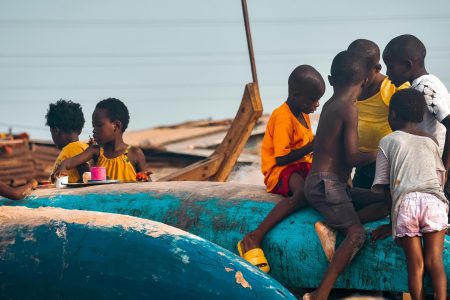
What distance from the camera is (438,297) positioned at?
17.3ft

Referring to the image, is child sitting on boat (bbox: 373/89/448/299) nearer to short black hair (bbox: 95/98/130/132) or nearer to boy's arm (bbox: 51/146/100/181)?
short black hair (bbox: 95/98/130/132)

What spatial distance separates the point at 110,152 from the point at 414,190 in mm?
3226

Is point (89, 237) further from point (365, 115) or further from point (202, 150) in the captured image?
point (202, 150)

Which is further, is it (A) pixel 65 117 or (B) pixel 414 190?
(A) pixel 65 117

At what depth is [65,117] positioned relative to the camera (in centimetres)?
838

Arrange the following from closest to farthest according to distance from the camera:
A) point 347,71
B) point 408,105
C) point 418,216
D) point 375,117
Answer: point 418,216 → point 408,105 → point 347,71 → point 375,117

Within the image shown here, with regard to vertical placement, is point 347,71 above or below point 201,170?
above

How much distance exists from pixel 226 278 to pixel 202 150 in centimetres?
1391

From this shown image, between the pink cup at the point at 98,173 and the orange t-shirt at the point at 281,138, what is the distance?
1.65 metres

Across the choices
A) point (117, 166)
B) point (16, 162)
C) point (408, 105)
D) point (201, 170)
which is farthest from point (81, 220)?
point (16, 162)

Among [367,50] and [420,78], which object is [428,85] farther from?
[367,50]

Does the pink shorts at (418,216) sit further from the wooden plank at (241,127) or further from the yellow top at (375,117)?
the wooden plank at (241,127)

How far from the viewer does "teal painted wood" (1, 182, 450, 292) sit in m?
5.76

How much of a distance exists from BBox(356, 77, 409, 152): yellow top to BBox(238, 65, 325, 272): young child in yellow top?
0.51 metres
